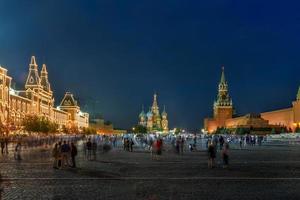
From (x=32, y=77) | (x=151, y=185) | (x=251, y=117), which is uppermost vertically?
(x=32, y=77)

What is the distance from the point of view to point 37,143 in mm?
61500

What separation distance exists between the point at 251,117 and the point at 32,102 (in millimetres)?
53642

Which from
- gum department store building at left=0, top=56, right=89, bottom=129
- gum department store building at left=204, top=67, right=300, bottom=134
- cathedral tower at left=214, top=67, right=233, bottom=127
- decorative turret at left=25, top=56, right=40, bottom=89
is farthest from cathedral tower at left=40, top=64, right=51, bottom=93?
cathedral tower at left=214, top=67, right=233, bottom=127

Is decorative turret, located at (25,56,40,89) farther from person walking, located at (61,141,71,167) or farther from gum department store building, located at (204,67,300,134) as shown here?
person walking, located at (61,141,71,167)

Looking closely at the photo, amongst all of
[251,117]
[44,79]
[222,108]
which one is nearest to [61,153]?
[251,117]

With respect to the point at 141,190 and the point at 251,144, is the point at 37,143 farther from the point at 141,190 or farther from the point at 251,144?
the point at 141,190

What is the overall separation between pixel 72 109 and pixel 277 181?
182 metres

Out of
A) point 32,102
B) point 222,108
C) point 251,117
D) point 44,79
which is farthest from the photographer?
point 222,108

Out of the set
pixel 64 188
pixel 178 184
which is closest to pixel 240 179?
pixel 178 184

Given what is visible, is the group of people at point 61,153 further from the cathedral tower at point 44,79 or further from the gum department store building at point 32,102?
the cathedral tower at point 44,79

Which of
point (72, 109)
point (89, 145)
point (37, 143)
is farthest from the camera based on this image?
point (72, 109)

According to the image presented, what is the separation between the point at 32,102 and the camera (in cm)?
13588

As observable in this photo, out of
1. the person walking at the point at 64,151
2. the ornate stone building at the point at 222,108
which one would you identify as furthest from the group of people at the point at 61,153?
the ornate stone building at the point at 222,108

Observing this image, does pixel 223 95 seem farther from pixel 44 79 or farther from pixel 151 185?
pixel 151 185
